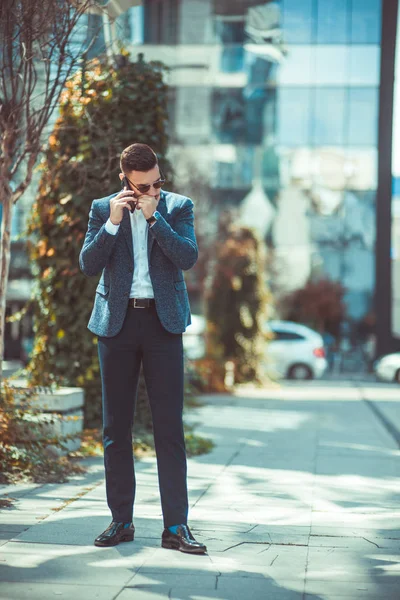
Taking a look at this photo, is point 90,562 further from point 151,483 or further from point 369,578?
point 151,483

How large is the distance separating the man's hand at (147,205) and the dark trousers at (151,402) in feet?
1.51

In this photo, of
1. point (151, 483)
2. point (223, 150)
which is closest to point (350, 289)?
point (223, 150)

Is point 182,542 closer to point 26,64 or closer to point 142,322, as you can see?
point 142,322

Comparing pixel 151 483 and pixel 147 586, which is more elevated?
pixel 147 586

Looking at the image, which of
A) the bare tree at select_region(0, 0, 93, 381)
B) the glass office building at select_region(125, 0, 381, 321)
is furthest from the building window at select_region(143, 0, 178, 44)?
the bare tree at select_region(0, 0, 93, 381)

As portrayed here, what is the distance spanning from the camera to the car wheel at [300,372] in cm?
2483

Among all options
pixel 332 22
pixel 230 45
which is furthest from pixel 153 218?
pixel 332 22

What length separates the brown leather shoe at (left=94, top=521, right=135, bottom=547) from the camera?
14.5ft

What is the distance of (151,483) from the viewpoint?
643cm

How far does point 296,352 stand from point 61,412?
57.7 feet

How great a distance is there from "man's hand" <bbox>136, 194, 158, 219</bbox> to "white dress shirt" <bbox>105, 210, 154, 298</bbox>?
172 millimetres

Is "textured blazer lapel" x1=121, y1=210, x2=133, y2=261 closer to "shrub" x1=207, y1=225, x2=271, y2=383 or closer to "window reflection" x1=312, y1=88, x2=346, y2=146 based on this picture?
"shrub" x1=207, y1=225, x2=271, y2=383

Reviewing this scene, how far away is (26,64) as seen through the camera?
6.67 m

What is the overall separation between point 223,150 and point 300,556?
107 feet
